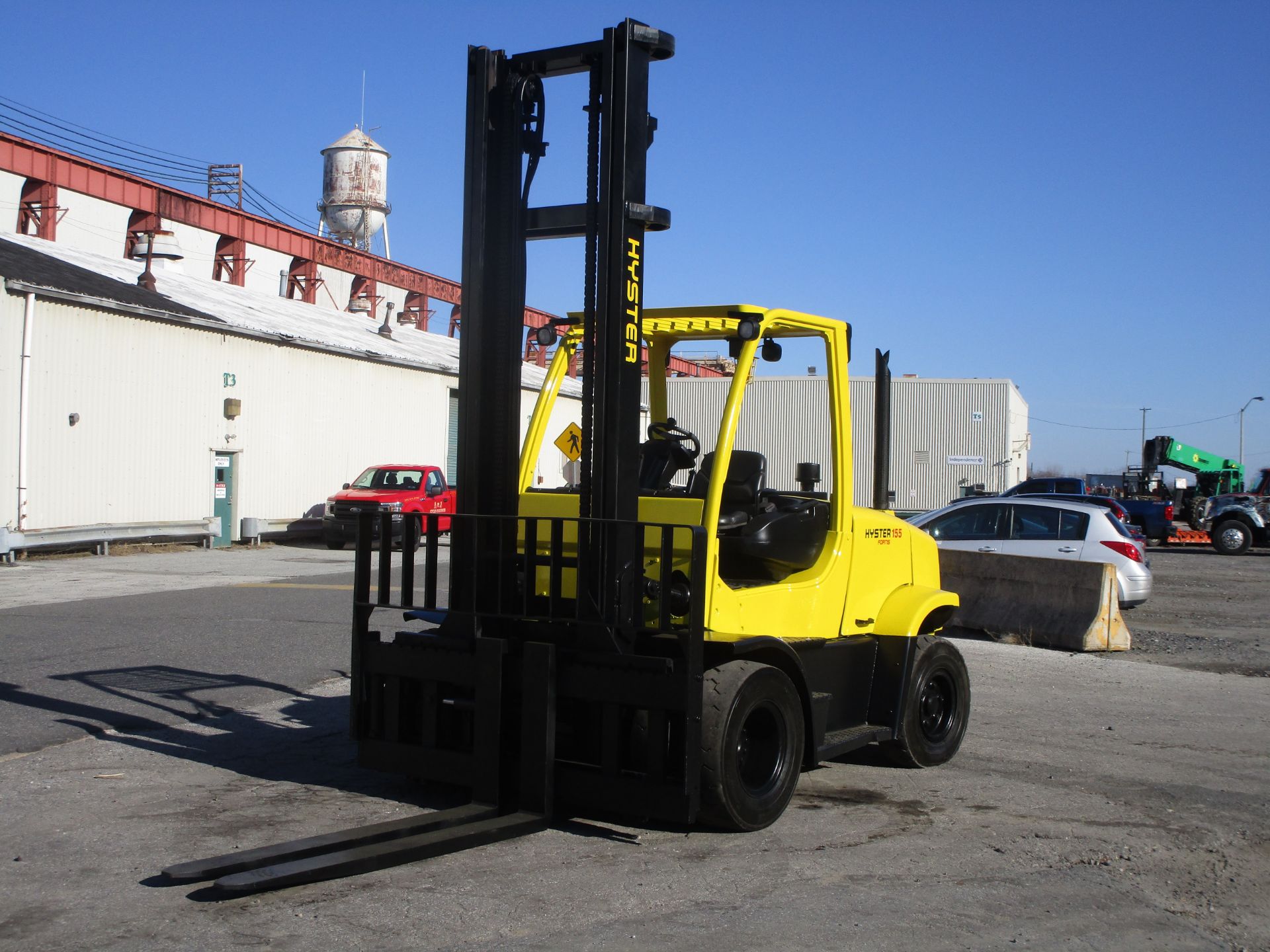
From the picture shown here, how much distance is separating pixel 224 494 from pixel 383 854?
2327 cm

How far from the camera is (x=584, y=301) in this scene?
19.2 ft

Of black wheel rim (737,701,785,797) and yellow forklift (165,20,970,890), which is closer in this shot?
yellow forklift (165,20,970,890)

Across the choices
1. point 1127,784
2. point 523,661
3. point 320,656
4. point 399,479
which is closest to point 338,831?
point 523,661

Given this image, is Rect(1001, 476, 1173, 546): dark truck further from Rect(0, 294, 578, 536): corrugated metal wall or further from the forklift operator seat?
the forklift operator seat

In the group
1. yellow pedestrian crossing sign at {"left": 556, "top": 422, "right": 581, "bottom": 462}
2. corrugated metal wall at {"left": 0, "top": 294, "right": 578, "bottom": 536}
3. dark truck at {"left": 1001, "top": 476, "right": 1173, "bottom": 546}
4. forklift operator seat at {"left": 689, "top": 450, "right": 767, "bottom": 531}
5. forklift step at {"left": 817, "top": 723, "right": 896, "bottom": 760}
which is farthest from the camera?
dark truck at {"left": 1001, "top": 476, "right": 1173, "bottom": 546}

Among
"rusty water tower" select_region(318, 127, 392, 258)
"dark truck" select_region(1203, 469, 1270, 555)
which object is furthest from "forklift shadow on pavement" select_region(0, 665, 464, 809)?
"rusty water tower" select_region(318, 127, 392, 258)

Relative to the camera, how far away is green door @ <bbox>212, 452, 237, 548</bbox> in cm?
2641

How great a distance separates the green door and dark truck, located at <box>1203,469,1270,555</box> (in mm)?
24759

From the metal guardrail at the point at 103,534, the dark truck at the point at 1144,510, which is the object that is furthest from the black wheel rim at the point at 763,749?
the dark truck at the point at 1144,510

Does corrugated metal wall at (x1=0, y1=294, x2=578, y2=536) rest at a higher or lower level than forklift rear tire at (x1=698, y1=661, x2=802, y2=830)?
higher

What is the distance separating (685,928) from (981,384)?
51422 mm

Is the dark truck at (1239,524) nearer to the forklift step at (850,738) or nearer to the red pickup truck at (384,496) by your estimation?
the red pickup truck at (384,496)

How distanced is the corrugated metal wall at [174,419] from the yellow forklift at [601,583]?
13994 millimetres

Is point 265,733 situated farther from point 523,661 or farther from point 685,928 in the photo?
point 685,928
